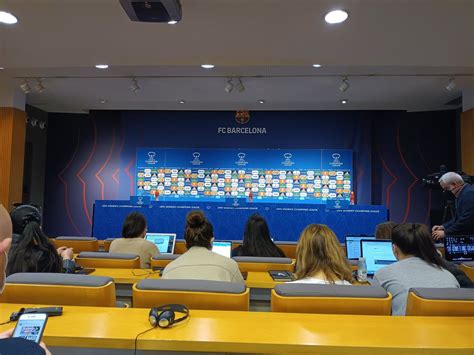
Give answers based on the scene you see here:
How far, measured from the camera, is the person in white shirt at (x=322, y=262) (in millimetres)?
1944

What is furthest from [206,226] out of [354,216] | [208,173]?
[208,173]

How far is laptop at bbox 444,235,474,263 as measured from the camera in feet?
9.59

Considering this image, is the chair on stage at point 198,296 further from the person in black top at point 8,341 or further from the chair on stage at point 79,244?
the chair on stage at point 79,244

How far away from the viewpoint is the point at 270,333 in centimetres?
121

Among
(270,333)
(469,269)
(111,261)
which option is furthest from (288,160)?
(270,333)

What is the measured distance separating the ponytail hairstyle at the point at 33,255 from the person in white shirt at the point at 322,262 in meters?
1.54

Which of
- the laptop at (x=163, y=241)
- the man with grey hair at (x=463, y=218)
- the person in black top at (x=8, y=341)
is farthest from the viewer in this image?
the laptop at (x=163, y=241)

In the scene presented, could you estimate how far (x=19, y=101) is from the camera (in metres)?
6.31

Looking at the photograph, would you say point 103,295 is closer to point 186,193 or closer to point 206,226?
point 206,226

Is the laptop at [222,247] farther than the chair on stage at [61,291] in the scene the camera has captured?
Yes

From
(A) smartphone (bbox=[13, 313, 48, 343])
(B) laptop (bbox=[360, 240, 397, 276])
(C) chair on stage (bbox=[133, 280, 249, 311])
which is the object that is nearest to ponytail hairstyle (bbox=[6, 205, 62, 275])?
(C) chair on stage (bbox=[133, 280, 249, 311])

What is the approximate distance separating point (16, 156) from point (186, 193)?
327 cm

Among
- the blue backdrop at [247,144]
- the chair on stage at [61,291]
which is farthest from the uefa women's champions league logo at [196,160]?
the chair on stage at [61,291]

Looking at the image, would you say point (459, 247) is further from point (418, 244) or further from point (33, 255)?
point (33, 255)
